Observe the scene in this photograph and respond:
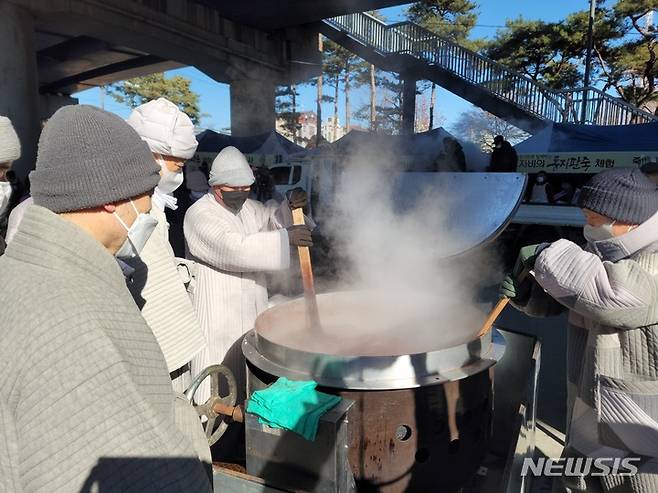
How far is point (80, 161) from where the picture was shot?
0.99 metres

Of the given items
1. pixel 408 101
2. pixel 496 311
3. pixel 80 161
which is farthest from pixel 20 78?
pixel 408 101

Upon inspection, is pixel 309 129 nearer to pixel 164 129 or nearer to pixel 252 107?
pixel 252 107

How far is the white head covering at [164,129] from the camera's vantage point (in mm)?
2291

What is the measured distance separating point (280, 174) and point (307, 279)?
26.1 ft

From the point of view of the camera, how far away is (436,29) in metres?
26.0

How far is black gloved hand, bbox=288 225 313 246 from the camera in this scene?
2.45m

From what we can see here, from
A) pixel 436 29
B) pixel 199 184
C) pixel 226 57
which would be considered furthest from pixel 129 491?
pixel 436 29

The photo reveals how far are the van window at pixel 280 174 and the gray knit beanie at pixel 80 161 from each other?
899 cm

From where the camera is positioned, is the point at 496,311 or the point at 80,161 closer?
the point at 80,161

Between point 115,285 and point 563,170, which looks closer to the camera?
point 115,285

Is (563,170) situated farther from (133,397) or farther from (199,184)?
(133,397)

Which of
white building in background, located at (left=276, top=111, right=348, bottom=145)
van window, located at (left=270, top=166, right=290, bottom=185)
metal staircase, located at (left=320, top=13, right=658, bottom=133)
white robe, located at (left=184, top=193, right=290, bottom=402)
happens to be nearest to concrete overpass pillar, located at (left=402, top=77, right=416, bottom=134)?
metal staircase, located at (left=320, top=13, right=658, bottom=133)

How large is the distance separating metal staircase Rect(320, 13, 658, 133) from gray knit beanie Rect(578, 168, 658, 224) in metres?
11.7

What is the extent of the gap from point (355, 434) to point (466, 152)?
30.6 ft
